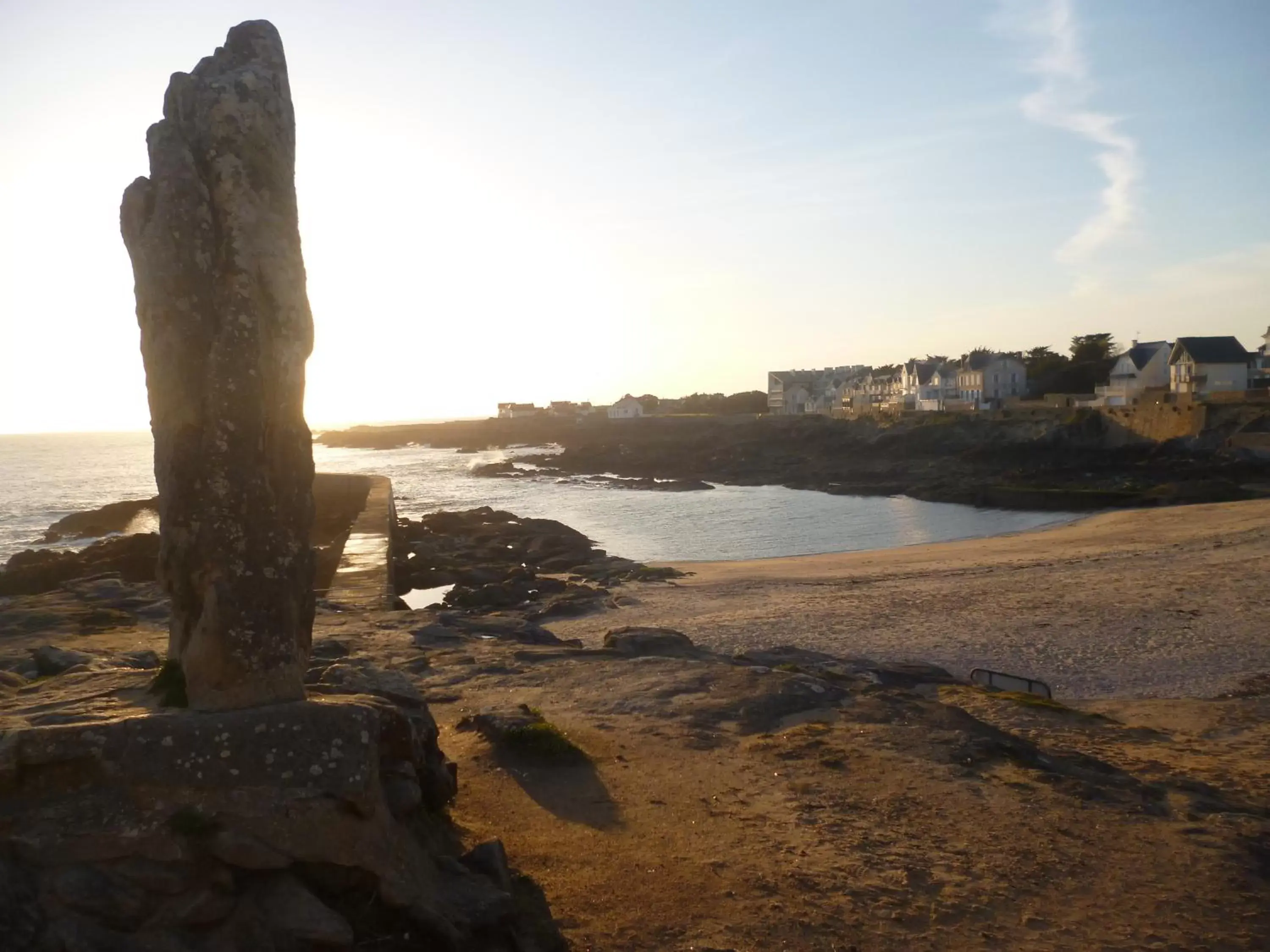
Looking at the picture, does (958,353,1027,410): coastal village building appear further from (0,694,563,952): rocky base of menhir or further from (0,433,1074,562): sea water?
(0,694,563,952): rocky base of menhir

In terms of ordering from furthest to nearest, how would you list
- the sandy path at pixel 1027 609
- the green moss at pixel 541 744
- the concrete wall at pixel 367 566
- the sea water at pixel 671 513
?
the sea water at pixel 671 513 → the concrete wall at pixel 367 566 → the sandy path at pixel 1027 609 → the green moss at pixel 541 744

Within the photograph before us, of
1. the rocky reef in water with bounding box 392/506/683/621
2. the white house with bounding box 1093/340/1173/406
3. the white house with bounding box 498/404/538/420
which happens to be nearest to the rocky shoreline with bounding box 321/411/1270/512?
the white house with bounding box 1093/340/1173/406

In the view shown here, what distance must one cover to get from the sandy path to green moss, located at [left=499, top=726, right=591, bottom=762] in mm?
8661

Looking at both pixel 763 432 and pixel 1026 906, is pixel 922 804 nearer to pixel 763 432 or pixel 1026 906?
pixel 1026 906

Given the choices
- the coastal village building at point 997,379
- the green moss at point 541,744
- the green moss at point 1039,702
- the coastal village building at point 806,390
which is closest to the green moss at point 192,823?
the green moss at point 541,744

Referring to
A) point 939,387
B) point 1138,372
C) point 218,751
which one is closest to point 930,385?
point 939,387

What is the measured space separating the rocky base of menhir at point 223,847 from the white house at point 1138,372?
7588 centimetres

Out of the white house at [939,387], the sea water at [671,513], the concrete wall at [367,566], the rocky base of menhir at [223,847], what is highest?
the white house at [939,387]

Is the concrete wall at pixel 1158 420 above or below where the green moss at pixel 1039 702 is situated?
above

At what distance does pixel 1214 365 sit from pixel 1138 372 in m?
8.92

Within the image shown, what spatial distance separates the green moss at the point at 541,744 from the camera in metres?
8.41

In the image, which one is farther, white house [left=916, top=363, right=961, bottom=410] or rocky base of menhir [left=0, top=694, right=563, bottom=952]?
white house [left=916, top=363, right=961, bottom=410]

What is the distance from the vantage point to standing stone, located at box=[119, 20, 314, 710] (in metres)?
5.56

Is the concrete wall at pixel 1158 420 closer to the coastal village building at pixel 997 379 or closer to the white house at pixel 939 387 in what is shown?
the coastal village building at pixel 997 379
